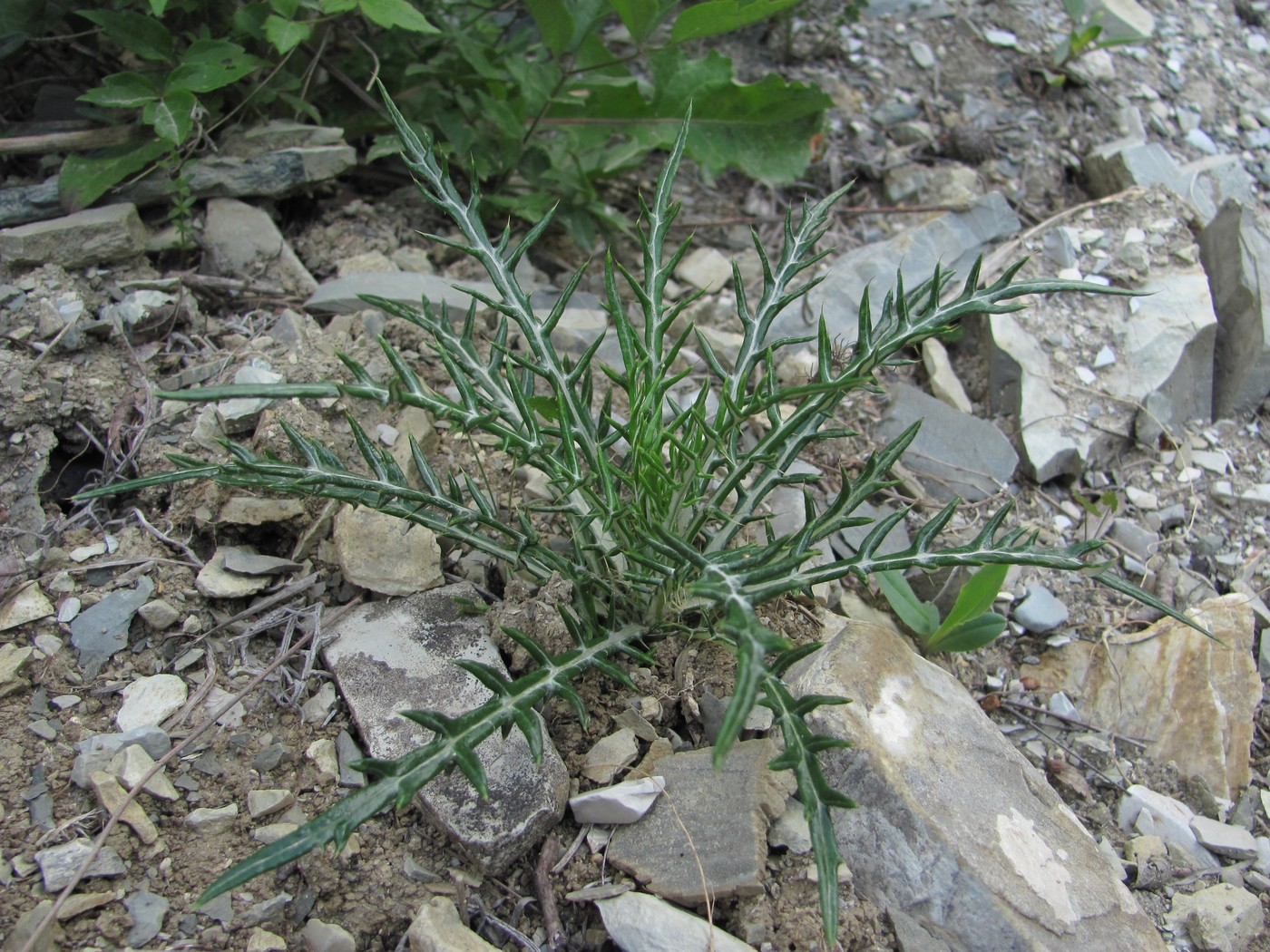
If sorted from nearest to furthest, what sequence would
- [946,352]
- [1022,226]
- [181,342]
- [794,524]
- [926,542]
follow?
[926,542] → [794,524] → [181,342] → [946,352] → [1022,226]

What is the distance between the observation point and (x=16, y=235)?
2.43m

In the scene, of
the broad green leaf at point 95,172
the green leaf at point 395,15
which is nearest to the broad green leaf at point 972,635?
the green leaf at point 395,15

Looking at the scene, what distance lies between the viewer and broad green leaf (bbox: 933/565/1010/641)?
2045 millimetres

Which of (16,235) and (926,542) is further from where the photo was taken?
(16,235)

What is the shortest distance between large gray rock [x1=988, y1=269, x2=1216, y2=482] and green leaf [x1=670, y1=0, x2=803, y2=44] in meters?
1.13

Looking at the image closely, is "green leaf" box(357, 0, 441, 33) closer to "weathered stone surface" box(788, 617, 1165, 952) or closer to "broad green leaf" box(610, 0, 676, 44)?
"broad green leaf" box(610, 0, 676, 44)

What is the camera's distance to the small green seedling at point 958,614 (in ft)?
6.75

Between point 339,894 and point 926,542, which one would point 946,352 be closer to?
point 926,542

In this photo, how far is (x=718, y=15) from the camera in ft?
9.02

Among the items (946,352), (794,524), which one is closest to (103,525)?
(794,524)

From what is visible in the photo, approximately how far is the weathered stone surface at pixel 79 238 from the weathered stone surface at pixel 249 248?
0.19 metres

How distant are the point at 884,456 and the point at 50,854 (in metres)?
1.64

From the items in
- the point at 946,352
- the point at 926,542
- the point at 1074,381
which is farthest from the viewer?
the point at 946,352

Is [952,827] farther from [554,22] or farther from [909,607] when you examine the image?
[554,22]
